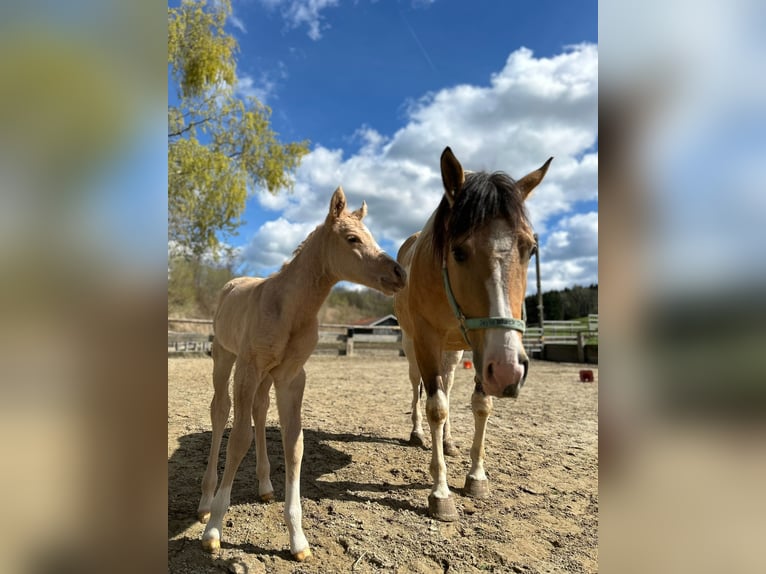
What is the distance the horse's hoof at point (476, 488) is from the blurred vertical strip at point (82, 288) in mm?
3434

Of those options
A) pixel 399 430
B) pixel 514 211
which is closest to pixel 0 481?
pixel 514 211

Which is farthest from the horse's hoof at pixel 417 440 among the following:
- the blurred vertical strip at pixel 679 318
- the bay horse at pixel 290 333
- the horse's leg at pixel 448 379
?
the blurred vertical strip at pixel 679 318

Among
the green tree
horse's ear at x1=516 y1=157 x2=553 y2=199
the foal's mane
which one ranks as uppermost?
the green tree

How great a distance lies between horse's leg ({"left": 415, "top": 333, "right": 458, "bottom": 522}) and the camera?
3363 millimetres

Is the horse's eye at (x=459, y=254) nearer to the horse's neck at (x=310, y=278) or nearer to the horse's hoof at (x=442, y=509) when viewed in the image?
the horse's neck at (x=310, y=278)

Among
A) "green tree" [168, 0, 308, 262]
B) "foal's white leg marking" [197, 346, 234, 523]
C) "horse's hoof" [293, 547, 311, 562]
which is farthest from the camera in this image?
"green tree" [168, 0, 308, 262]

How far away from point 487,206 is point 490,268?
0.43 metres

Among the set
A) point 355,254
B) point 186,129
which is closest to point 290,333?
point 355,254

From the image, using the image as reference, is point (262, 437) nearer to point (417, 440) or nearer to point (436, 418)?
point (436, 418)

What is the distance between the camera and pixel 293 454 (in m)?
2.95

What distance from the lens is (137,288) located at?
2.68 ft

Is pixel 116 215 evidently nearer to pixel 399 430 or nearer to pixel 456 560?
pixel 456 560

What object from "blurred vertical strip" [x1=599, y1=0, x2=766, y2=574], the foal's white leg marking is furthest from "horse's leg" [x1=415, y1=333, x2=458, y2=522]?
"blurred vertical strip" [x1=599, y1=0, x2=766, y2=574]

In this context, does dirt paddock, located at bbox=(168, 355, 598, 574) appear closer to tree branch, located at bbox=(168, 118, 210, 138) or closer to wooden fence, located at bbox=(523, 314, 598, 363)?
tree branch, located at bbox=(168, 118, 210, 138)
